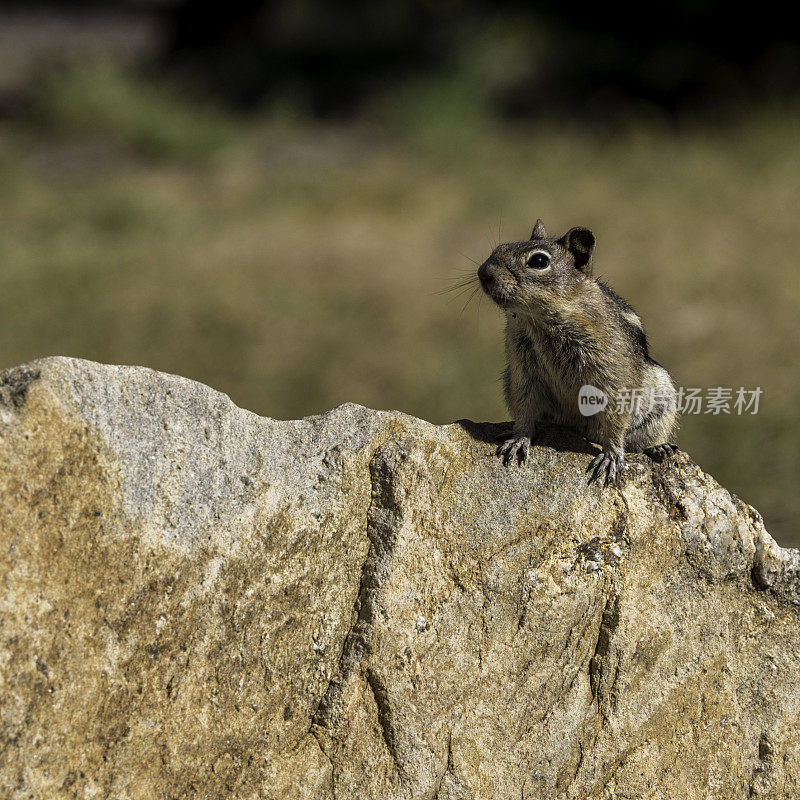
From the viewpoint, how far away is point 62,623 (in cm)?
320

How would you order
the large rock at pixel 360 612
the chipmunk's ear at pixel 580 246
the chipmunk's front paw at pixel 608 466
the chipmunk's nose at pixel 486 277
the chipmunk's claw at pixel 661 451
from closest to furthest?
the large rock at pixel 360 612 < the chipmunk's front paw at pixel 608 466 < the chipmunk's claw at pixel 661 451 < the chipmunk's nose at pixel 486 277 < the chipmunk's ear at pixel 580 246

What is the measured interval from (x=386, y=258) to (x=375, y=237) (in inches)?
26.4

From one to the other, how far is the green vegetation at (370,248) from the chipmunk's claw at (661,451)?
2.93 meters

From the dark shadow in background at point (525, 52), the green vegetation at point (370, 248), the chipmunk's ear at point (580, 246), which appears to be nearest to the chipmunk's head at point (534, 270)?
the chipmunk's ear at point (580, 246)

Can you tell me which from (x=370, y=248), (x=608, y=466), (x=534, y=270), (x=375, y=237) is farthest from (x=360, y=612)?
(x=375, y=237)

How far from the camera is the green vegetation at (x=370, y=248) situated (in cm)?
1043

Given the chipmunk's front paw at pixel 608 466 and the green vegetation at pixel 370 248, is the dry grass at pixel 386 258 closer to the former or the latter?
the green vegetation at pixel 370 248

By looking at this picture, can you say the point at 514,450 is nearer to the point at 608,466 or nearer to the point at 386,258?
the point at 608,466

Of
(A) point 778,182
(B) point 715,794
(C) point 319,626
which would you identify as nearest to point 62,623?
(C) point 319,626

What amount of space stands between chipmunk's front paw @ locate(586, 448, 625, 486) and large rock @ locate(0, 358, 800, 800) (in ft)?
0.22

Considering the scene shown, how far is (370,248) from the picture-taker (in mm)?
12938

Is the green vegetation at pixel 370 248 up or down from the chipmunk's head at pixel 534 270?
up

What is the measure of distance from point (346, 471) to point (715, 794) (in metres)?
2.07

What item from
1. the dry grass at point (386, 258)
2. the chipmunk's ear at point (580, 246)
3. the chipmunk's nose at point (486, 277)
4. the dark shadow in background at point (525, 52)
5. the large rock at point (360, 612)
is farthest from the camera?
the dark shadow in background at point (525, 52)
